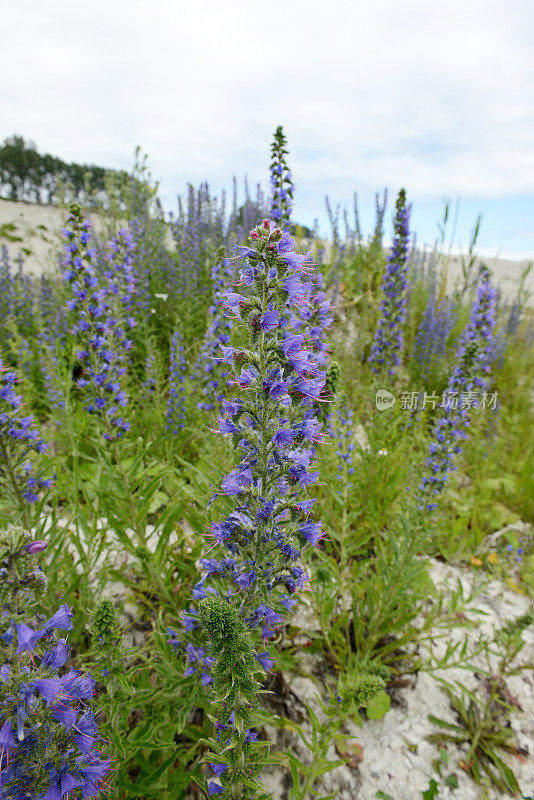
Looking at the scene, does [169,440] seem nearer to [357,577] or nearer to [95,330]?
[95,330]

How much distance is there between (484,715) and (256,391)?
119 inches

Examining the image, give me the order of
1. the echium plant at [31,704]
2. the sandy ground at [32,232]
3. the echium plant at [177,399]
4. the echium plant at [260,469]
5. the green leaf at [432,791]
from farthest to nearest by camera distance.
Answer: the sandy ground at [32,232] → the echium plant at [177,399] → the green leaf at [432,791] → the echium plant at [260,469] → the echium plant at [31,704]

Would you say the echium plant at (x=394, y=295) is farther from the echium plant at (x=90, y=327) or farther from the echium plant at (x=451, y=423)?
the echium plant at (x=90, y=327)

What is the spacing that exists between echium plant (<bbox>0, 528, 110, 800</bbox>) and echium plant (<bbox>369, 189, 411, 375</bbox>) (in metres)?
4.62

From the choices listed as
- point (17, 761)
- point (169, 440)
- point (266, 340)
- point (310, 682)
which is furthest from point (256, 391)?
point (169, 440)

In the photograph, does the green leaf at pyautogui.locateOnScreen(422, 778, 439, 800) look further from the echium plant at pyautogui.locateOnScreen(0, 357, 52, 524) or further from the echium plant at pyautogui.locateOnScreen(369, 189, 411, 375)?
the echium plant at pyautogui.locateOnScreen(369, 189, 411, 375)

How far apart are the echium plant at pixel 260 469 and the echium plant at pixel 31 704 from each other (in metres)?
0.42

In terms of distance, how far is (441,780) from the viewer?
2.45 meters

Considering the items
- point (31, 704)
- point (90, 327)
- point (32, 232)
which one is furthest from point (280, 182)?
point (32, 232)

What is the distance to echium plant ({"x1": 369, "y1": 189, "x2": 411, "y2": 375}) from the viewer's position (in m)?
4.84

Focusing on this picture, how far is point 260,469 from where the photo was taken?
143cm

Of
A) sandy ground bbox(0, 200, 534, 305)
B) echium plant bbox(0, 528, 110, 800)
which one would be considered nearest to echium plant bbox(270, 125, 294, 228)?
echium plant bbox(0, 528, 110, 800)

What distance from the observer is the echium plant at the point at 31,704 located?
3.58 feet

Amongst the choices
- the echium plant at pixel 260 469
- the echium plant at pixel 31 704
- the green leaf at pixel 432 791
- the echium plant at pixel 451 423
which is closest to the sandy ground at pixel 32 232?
the echium plant at pixel 451 423
